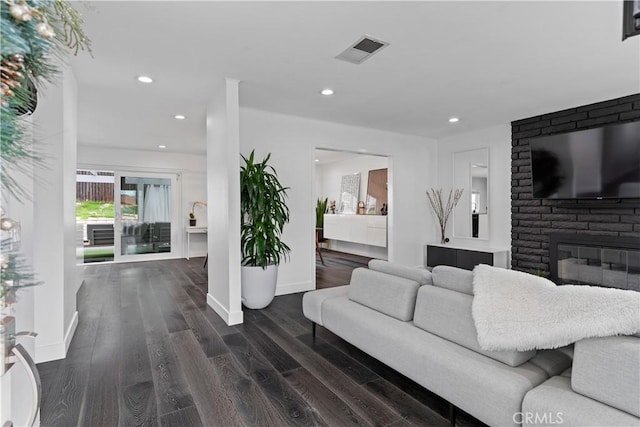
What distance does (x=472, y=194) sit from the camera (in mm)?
5512

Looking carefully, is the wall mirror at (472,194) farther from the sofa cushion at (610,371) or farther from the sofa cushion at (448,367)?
the sofa cushion at (610,371)

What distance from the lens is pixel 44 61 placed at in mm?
831

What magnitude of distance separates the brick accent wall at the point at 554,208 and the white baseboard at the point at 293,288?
122 inches

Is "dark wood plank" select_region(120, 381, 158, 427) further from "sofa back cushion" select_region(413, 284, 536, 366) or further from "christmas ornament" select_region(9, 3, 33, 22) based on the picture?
"christmas ornament" select_region(9, 3, 33, 22)

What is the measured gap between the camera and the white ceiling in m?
2.15

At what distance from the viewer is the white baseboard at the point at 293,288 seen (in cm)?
439

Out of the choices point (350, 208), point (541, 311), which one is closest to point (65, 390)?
point (541, 311)

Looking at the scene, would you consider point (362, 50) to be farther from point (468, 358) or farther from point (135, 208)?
point (135, 208)

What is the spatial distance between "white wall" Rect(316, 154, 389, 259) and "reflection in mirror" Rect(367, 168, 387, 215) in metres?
0.13

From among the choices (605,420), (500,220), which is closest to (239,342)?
(605,420)

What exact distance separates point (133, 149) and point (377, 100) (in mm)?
5548

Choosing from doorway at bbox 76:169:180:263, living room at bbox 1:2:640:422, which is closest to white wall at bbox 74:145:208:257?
doorway at bbox 76:169:180:263

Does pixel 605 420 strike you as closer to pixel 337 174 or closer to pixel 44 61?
pixel 44 61

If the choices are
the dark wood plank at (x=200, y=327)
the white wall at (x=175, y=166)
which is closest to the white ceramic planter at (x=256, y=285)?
the dark wood plank at (x=200, y=327)
